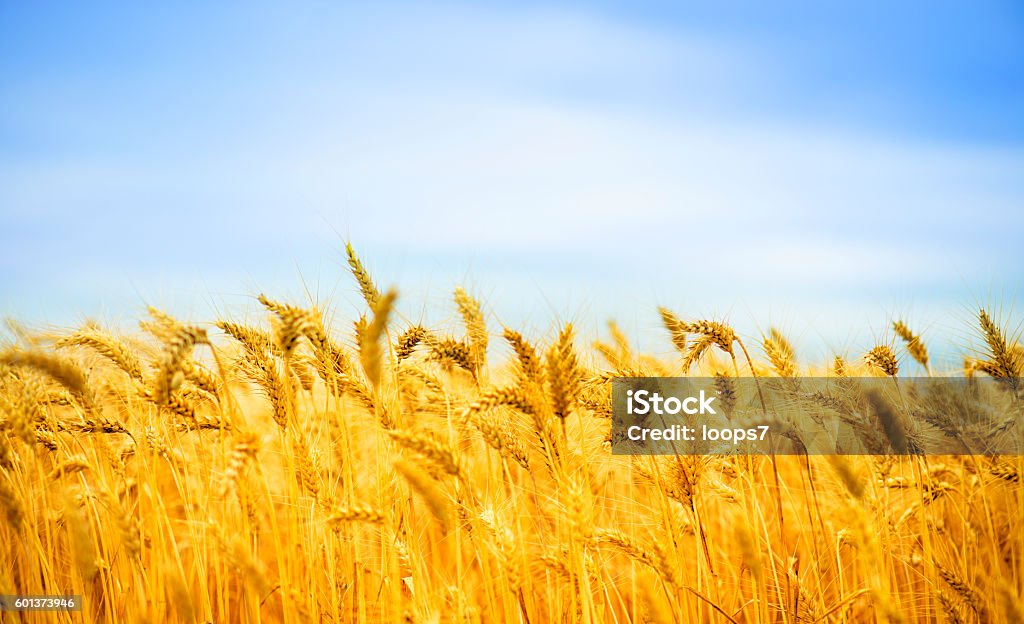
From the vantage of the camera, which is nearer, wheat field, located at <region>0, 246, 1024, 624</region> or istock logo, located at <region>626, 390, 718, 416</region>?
wheat field, located at <region>0, 246, 1024, 624</region>

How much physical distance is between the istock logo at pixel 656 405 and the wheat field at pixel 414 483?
115mm

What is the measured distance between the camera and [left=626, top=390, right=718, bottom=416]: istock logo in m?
2.57

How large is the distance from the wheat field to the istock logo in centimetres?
12

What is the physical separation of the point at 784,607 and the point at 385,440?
5.81 feet

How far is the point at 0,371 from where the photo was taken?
2793mm

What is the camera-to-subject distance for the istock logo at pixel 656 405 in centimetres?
257
